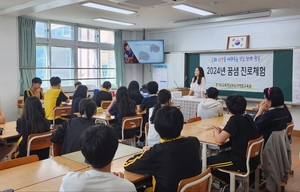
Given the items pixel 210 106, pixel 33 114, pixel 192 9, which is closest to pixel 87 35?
pixel 192 9

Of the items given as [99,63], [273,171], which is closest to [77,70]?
[99,63]

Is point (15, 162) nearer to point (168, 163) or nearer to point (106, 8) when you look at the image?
point (168, 163)

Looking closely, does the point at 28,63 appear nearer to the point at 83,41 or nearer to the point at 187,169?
the point at 83,41

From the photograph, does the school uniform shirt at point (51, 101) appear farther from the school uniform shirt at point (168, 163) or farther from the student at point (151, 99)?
the school uniform shirt at point (168, 163)

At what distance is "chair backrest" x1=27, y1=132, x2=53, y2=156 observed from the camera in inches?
111

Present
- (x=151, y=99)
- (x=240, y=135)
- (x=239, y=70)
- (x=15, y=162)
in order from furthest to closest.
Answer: (x=239, y=70), (x=151, y=99), (x=240, y=135), (x=15, y=162)

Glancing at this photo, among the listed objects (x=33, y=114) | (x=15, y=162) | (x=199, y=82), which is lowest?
(x=15, y=162)

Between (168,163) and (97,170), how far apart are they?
55cm

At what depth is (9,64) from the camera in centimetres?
640

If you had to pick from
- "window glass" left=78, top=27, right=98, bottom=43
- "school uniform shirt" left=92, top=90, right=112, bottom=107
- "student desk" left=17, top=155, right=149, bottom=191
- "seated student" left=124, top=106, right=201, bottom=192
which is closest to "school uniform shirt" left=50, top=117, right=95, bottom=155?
"student desk" left=17, top=155, right=149, bottom=191

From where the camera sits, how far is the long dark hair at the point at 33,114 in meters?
2.95

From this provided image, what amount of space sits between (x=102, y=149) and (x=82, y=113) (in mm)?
1410

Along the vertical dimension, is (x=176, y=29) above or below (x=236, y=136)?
above

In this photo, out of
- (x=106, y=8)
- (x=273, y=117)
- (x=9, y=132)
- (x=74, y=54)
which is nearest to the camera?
(x=273, y=117)
